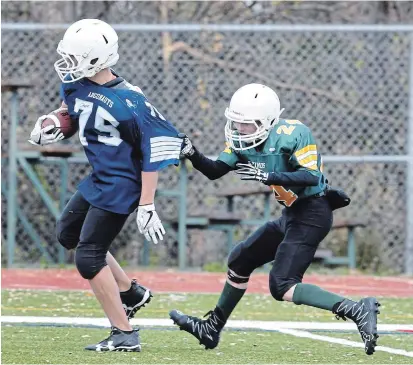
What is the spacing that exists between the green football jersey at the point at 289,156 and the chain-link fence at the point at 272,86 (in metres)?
5.97

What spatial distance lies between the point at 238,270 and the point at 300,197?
→ 57 centimetres

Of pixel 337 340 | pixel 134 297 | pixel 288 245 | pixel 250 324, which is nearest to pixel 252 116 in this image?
pixel 288 245

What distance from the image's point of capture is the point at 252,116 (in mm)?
6117

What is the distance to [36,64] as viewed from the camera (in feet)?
41.0

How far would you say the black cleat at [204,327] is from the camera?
642 cm

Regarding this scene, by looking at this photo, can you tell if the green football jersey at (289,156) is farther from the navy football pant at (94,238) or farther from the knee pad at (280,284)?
the navy football pant at (94,238)

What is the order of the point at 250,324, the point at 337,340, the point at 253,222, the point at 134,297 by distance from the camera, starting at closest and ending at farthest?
the point at 134,297 < the point at 337,340 < the point at 250,324 < the point at 253,222

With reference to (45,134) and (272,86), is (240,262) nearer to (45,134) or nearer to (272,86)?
(45,134)

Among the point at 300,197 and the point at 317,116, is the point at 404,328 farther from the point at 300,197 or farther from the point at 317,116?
the point at 317,116

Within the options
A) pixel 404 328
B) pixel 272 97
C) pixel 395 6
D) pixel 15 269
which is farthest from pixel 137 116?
pixel 395 6

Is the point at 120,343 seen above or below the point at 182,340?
above

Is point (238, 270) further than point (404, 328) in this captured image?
No

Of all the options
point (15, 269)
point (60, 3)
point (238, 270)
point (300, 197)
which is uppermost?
point (60, 3)

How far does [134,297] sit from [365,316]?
147 centimetres
